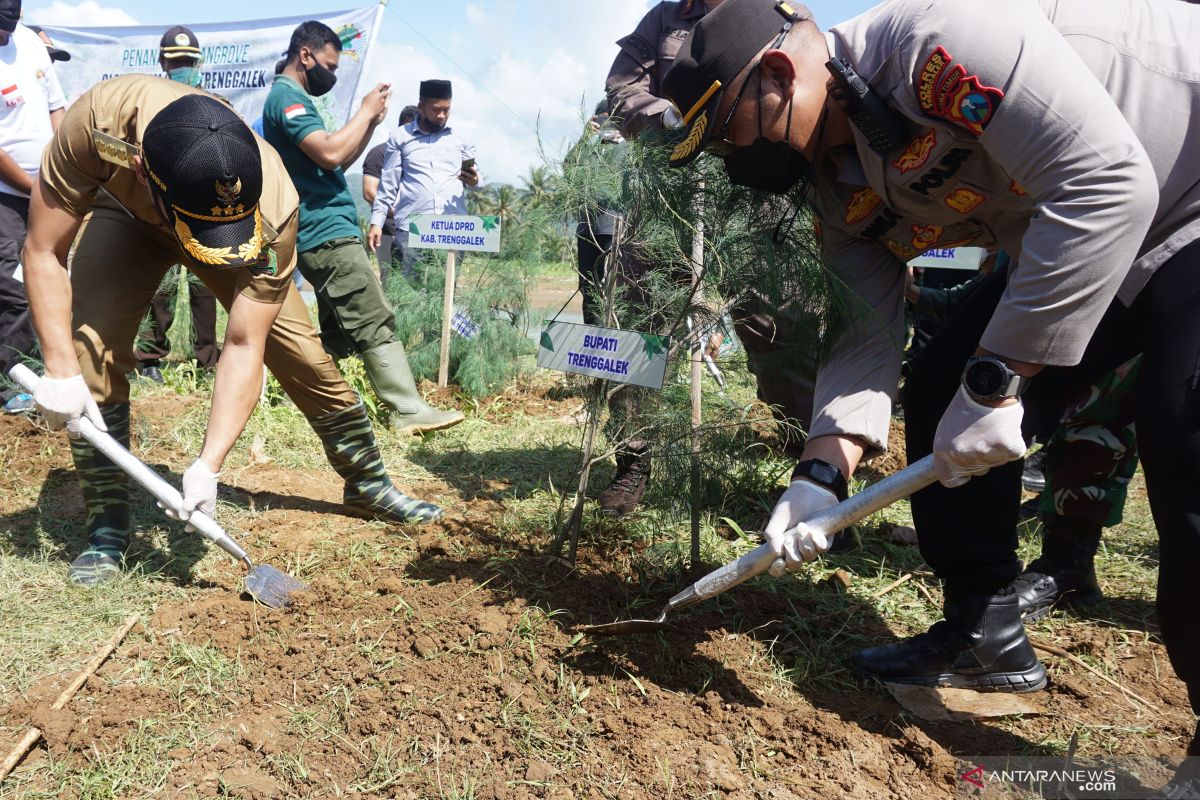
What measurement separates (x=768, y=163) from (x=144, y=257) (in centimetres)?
215

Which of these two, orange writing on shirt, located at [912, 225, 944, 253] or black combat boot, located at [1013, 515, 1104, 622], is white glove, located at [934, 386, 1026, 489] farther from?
black combat boot, located at [1013, 515, 1104, 622]

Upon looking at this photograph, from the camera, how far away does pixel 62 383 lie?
2490 mm

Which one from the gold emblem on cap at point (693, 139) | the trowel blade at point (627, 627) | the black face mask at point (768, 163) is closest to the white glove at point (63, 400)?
the trowel blade at point (627, 627)

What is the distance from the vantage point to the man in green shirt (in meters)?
4.16

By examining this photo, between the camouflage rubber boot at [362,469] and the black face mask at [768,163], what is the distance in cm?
192

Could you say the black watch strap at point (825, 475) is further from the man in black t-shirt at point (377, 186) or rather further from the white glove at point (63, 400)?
the man in black t-shirt at point (377, 186)

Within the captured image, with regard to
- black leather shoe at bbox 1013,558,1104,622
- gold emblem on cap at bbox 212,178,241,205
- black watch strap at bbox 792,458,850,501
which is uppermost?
gold emblem on cap at bbox 212,178,241,205

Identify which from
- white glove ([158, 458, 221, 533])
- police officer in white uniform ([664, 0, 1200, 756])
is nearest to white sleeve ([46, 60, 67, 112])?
white glove ([158, 458, 221, 533])

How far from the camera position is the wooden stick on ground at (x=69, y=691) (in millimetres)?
1967

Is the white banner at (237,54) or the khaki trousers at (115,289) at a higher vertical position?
the white banner at (237,54)

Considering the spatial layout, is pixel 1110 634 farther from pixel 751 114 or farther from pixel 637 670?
pixel 751 114

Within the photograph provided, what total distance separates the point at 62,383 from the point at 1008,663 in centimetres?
287

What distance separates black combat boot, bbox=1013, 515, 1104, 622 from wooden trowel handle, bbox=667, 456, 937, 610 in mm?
1190

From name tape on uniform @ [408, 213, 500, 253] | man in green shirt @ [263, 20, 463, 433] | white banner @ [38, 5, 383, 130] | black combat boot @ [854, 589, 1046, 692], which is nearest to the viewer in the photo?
black combat boot @ [854, 589, 1046, 692]
